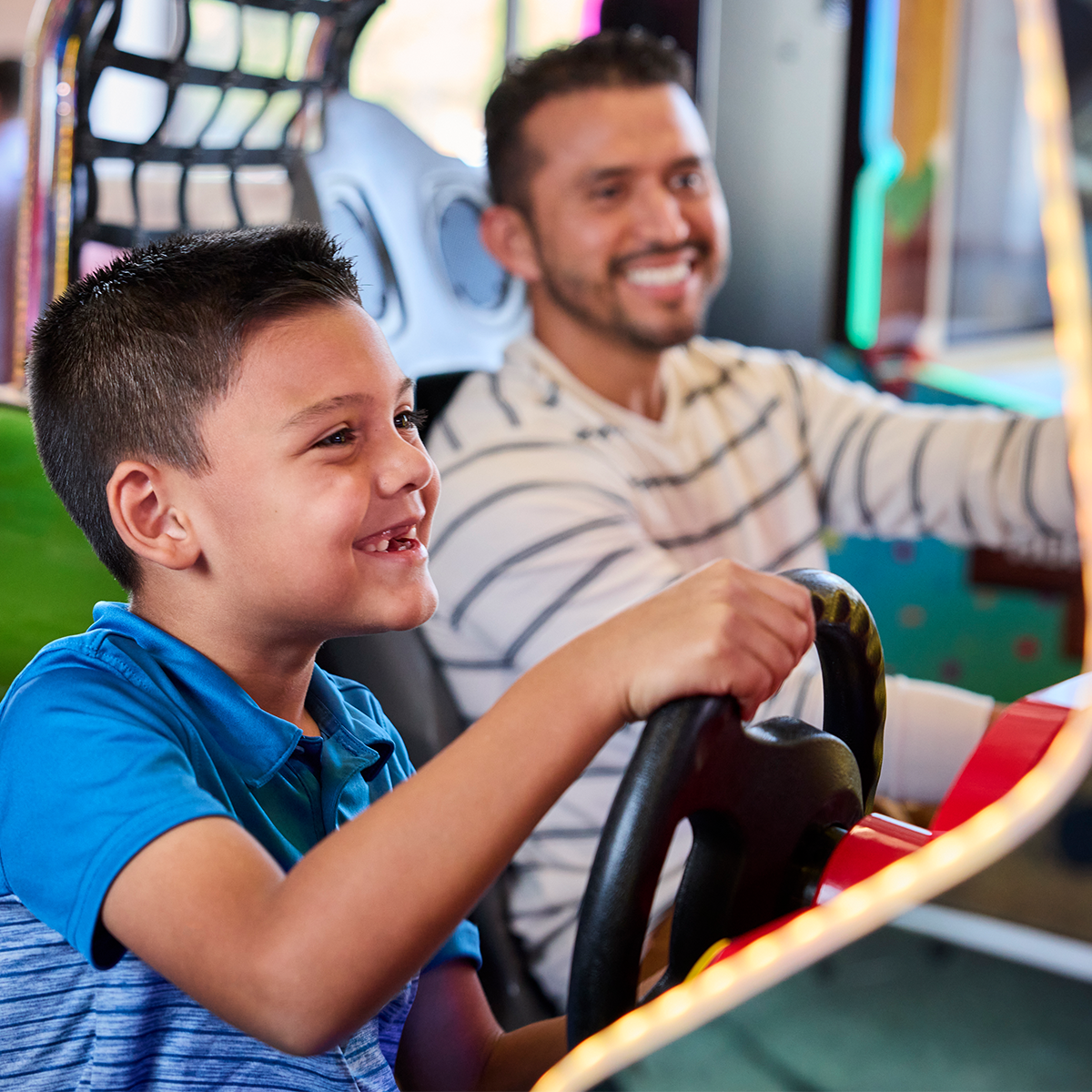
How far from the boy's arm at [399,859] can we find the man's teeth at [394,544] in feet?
0.29

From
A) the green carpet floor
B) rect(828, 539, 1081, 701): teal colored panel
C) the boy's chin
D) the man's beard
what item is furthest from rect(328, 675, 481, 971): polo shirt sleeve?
rect(828, 539, 1081, 701): teal colored panel

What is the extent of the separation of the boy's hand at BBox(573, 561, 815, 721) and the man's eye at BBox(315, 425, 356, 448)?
13cm

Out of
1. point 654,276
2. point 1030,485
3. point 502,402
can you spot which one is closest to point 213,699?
point 502,402

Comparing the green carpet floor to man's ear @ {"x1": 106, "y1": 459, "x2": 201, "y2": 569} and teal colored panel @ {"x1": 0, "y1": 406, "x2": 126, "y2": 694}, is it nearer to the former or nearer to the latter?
man's ear @ {"x1": 106, "y1": 459, "x2": 201, "y2": 569}

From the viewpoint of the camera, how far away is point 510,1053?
647 mm

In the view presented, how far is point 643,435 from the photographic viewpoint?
1.19 metres

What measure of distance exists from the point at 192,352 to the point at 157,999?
0.27 meters

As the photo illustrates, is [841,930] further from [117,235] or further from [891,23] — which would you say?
[891,23]

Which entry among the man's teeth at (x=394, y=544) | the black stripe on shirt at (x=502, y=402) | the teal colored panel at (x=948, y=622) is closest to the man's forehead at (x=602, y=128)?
the black stripe on shirt at (x=502, y=402)

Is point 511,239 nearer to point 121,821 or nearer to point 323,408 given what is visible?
point 323,408

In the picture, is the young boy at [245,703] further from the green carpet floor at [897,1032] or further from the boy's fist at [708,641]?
the green carpet floor at [897,1032]

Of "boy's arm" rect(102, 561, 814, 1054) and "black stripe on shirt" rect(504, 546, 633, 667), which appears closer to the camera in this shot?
"boy's arm" rect(102, 561, 814, 1054)

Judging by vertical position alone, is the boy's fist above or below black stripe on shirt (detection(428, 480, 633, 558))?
above

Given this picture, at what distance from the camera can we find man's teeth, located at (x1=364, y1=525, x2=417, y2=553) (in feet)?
1.74
